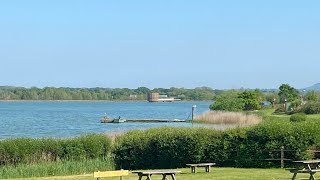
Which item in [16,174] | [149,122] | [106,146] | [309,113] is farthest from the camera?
[149,122]

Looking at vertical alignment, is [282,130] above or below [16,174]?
above

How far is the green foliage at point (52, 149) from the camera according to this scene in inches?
1276

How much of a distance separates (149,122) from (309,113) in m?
27.9

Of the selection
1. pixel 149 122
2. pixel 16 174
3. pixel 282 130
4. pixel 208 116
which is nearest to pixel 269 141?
pixel 282 130

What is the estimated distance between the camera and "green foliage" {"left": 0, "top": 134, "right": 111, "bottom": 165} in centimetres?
3241

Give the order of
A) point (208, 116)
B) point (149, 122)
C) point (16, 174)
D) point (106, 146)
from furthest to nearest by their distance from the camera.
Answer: point (149, 122), point (208, 116), point (106, 146), point (16, 174)

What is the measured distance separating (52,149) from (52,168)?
8.93ft

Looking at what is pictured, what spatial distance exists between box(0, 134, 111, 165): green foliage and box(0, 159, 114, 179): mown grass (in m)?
0.88

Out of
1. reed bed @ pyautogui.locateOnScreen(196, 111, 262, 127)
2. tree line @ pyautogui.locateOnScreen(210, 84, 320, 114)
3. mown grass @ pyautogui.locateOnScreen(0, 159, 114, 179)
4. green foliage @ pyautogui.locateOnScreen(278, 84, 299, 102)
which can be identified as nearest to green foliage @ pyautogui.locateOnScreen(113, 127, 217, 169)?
mown grass @ pyautogui.locateOnScreen(0, 159, 114, 179)

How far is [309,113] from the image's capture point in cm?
8000

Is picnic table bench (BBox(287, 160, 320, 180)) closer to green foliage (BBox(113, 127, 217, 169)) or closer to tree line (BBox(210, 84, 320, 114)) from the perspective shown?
green foliage (BBox(113, 127, 217, 169))

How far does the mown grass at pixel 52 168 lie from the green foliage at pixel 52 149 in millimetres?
879

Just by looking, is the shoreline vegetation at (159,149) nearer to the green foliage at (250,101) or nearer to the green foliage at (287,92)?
the green foliage at (250,101)

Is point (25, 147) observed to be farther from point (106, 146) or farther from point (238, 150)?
point (238, 150)
